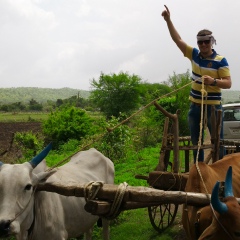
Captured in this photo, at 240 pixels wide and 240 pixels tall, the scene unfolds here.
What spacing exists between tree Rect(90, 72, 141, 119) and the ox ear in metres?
25.2

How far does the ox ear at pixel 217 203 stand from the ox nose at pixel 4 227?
5.78 feet

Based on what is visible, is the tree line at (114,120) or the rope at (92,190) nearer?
the rope at (92,190)

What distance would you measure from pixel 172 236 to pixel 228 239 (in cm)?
386

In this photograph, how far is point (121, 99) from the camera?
93.5 ft

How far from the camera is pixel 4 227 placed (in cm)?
339

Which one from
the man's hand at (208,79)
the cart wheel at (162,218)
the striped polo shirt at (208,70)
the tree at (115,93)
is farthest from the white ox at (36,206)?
the tree at (115,93)

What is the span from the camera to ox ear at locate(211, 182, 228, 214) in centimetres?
291

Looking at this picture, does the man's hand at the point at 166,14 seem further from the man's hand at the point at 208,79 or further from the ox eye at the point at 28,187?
the ox eye at the point at 28,187

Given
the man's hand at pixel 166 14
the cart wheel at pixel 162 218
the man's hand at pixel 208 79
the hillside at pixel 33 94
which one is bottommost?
the cart wheel at pixel 162 218

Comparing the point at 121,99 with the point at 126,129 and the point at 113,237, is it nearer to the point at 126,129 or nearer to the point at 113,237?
the point at 126,129

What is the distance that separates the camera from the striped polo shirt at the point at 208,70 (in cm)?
529

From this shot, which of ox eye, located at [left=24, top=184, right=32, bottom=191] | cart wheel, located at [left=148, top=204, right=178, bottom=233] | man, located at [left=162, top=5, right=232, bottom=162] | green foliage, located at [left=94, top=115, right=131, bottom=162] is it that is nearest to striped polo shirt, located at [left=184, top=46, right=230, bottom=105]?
man, located at [left=162, top=5, right=232, bottom=162]

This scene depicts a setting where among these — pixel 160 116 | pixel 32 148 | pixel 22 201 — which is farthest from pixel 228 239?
pixel 160 116

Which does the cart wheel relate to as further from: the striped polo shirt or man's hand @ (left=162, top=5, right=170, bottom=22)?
man's hand @ (left=162, top=5, right=170, bottom=22)
